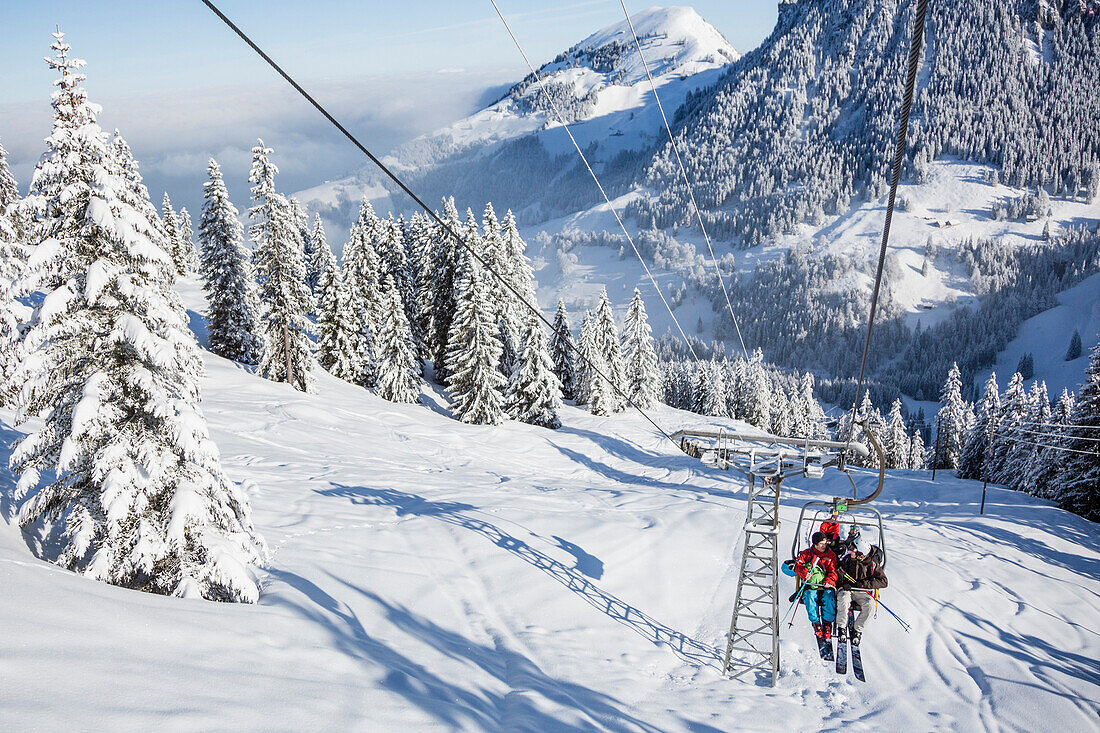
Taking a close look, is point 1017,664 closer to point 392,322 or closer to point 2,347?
point 2,347

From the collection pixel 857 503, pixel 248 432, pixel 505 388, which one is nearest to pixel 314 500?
pixel 248 432

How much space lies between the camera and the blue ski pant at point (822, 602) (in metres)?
12.5

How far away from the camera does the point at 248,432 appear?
93.7 ft

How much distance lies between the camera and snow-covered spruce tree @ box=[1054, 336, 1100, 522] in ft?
99.2

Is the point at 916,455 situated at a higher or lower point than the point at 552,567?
higher

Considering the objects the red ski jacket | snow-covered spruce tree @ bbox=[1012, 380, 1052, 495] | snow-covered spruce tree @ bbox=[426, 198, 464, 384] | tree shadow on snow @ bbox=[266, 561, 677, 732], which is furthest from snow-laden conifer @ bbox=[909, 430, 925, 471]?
tree shadow on snow @ bbox=[266, 561, 677, 732]

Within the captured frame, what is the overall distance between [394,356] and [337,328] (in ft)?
17.3

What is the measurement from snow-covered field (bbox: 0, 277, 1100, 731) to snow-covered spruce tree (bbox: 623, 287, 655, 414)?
28347 mm

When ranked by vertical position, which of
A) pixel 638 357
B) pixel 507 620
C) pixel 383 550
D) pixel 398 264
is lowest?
pixel 507 620

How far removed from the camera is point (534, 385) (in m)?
44.1

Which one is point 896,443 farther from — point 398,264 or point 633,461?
point 398,264

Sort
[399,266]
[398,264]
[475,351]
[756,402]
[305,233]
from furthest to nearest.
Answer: [756,402] < [305,233] < [398,264] < [399,266] < [475,351]

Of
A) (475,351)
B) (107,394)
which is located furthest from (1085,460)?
(107,394)

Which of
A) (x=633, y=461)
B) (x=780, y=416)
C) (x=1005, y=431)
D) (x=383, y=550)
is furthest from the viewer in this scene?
(x=780, y=416)
